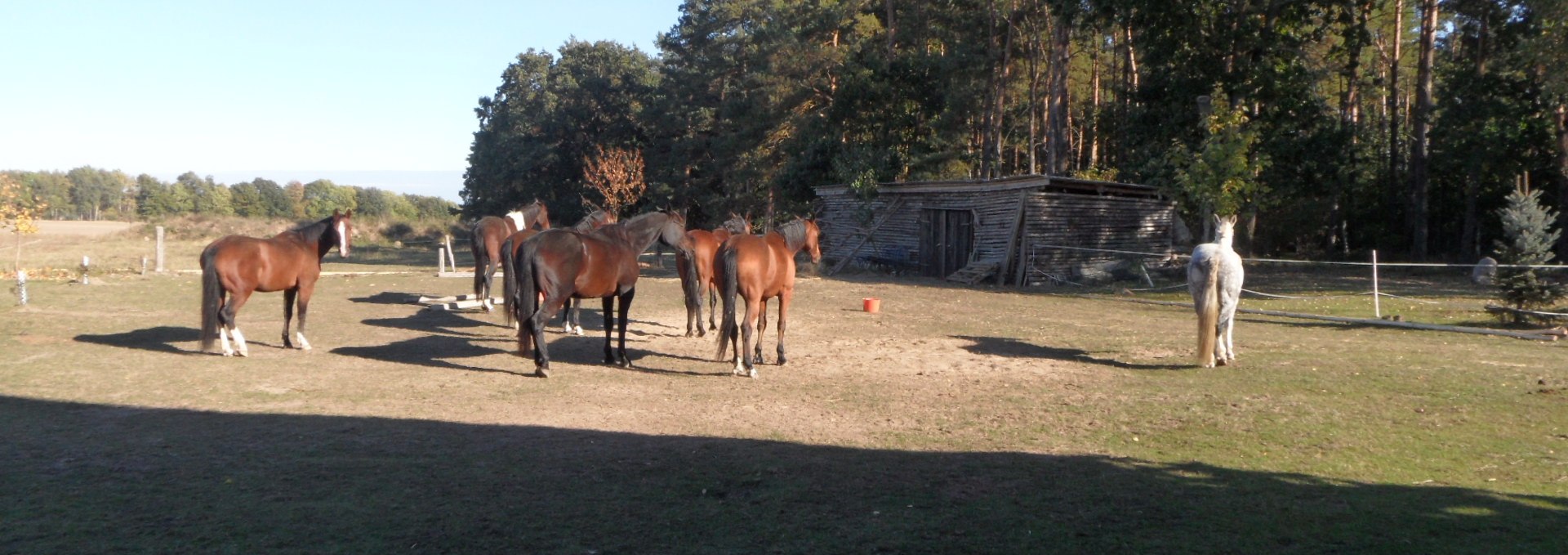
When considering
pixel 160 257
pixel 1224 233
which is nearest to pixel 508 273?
pixel 1224 233

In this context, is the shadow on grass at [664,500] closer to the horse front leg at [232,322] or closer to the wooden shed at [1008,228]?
the horse front leg at [232,322]

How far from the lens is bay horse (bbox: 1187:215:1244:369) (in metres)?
10.8

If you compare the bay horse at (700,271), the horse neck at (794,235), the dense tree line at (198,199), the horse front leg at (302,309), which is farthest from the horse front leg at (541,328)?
the dense tree line at (198,199)

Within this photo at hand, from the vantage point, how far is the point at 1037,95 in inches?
1725

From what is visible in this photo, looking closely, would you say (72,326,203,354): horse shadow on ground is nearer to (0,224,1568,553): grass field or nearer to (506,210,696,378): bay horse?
(0,224,1568,553): grass field

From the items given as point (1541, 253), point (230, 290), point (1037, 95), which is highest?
point (1037, 95)

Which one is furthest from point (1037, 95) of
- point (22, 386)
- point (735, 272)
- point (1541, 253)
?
point (22, 386)

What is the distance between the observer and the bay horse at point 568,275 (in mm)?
10227

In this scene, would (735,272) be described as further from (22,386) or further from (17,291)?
(17,291)

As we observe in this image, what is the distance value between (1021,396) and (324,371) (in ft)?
24.2

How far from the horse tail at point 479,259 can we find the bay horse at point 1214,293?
36.8 feet

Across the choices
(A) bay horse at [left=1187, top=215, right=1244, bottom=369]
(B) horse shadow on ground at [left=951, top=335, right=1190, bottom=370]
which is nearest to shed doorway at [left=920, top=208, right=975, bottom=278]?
(B) horse shadow on ground at [left=951, top=335, right=1190, bottom=370]

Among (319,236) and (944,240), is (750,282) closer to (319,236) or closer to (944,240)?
(319,236)

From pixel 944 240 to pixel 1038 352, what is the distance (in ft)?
50.3
